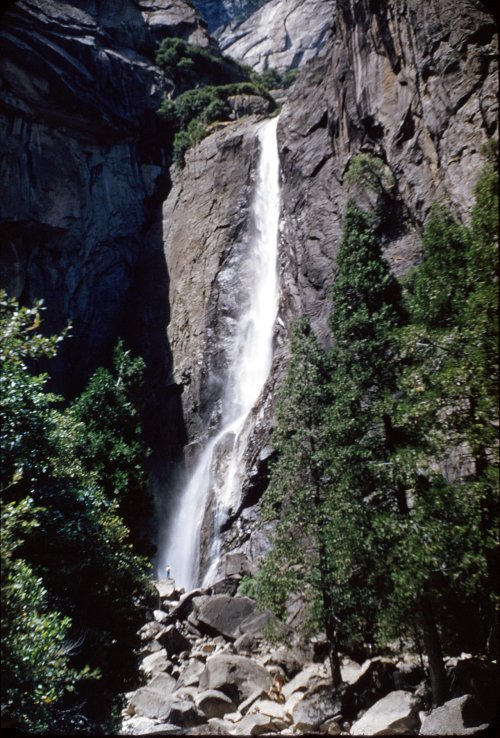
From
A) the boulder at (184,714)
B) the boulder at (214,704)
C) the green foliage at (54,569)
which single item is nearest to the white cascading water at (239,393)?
the boulder at (214,704)

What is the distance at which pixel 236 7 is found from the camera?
84250 millimetres

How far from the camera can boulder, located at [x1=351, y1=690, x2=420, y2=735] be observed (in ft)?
26.4

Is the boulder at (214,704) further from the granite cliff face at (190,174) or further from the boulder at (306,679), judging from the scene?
the granite cliff face at (190,174)

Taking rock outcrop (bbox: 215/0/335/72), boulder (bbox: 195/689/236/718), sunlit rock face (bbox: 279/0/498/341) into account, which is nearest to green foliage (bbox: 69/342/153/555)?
boulder (bbox: 195/689/236/718)

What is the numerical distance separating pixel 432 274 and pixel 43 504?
890 centimetres

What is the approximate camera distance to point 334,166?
23141 mm

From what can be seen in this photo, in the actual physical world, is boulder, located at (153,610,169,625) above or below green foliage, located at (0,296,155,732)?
below

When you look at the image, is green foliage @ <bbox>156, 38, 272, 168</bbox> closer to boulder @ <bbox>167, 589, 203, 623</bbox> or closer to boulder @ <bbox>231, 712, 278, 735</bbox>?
boulder @ <bbox>167, 589, 203, 623</bbox>

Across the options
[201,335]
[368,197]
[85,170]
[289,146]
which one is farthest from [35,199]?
[368,197]

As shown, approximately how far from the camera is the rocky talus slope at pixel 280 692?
26.1 ft

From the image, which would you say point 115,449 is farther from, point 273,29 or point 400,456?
point 273,29

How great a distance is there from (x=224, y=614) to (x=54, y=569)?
28.9ft

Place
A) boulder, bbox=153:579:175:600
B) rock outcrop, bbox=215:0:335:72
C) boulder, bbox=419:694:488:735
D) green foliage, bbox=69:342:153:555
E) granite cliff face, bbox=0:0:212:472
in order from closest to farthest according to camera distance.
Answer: boulder, bbox=419:694:488:735, green foliage, bbox=69:342:153:555, boulder, bbox=153:579:175:600, granite cliff face, bbox=0:0:212:472, rock outcrop, bbox=215:0:335:72

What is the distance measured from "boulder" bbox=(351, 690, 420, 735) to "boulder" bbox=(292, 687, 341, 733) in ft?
2.33
